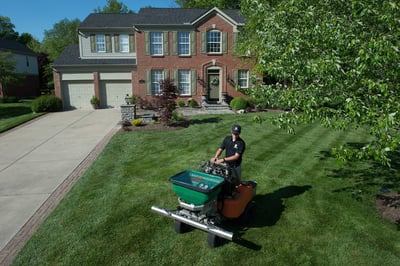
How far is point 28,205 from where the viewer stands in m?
7.44

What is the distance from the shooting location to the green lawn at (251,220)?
5227 millimetres

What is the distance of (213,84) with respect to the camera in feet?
85.0

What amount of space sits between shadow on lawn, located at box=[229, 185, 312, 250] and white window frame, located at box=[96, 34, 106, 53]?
23.8 m

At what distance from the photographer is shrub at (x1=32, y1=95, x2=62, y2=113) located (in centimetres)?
2338

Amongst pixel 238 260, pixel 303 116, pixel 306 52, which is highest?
pixel 306 52

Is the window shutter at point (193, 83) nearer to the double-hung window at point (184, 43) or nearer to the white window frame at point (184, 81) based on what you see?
the white window frame at point (184, 81)

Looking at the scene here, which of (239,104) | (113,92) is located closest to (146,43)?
(113,92)

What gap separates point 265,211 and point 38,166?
8141 millimetres

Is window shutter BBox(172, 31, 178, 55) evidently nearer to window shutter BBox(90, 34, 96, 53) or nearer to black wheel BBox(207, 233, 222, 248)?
window shutter BBox(90, 34, 96, 53)

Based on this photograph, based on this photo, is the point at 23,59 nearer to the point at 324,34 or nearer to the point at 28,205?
the point at 28,205

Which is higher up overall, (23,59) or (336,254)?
(23,59)

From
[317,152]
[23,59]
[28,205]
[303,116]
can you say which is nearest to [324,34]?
[303,116]

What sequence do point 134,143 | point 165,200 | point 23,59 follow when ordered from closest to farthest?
point 165,200, point 134,143, point 23,59

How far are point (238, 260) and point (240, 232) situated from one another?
849mm
